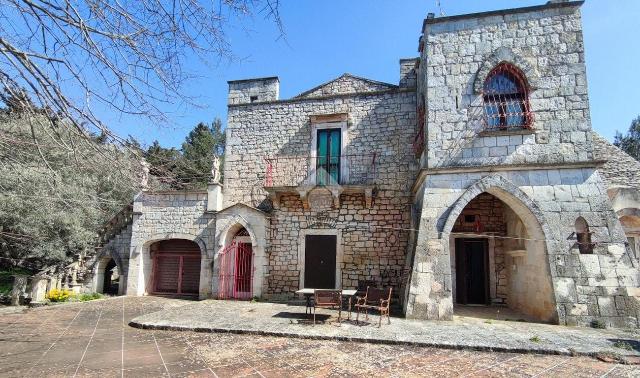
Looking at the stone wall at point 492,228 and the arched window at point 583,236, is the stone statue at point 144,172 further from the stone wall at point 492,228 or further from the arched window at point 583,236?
the stone wall at point 492,228

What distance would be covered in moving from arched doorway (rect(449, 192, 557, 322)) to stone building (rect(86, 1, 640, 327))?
1.6 inches

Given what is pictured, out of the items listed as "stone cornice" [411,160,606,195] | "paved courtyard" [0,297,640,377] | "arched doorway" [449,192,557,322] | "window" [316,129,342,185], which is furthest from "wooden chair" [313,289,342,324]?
"window" [316,129,342,185]

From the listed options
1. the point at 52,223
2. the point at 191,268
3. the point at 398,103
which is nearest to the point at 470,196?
the point at 398,103

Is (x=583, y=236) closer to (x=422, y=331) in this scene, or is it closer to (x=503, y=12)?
(x=422, y=331)

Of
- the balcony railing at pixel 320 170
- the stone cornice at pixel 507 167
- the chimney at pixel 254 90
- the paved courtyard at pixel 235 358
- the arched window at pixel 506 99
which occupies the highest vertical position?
the chimney at pixel 254 90

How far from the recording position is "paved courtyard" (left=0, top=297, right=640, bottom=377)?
15.0ft

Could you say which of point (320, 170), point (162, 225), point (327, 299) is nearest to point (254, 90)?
point (320, 170)

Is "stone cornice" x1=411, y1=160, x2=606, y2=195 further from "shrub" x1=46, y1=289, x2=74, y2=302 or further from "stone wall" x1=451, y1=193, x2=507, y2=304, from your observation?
"shrub" x1=46, y1=289, x2=74, y2=302

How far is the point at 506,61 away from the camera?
8602 millimetres

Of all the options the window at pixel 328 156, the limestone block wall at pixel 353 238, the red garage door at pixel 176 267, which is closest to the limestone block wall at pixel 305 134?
the window at pixel 328 156

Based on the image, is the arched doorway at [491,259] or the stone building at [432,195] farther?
the arched doorway at [491,259]

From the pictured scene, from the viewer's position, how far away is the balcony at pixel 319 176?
1077 centimetres

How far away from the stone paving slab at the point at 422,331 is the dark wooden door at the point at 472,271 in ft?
8.77

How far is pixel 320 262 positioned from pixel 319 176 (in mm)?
2721
